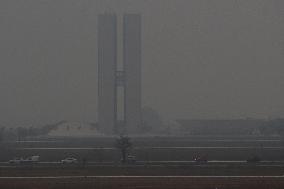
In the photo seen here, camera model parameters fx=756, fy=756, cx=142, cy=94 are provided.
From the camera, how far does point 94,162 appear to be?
25500 millimetres

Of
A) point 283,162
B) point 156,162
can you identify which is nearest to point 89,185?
point 156,162

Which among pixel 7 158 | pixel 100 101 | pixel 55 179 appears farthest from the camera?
pixel 100 101

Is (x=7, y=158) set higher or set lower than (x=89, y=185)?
lower

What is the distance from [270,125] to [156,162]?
48316 mm

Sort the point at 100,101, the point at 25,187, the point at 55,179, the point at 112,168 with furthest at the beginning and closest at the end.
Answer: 1. the point at 100,101
2. the point at 112,168
3. the point at 55,179
4. the point at 25,187

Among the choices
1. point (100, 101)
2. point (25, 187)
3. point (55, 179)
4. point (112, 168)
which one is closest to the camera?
point (25, 187)

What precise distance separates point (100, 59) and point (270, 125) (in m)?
17.3

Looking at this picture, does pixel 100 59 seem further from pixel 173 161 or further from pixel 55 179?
pixel 55 179

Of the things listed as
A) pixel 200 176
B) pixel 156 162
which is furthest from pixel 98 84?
pixel 200 176

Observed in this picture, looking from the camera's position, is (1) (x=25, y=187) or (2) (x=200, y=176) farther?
(2) (x=200, y=176)

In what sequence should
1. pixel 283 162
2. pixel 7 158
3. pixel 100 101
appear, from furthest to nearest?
pixel 100 101
pixel 7 158
pixel 283 162

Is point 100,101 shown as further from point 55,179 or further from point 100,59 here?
point 55,179

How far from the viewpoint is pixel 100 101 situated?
6806 centimetres

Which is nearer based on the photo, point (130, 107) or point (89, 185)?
point (89, 185)
